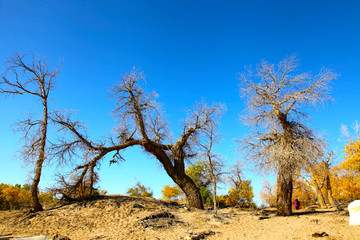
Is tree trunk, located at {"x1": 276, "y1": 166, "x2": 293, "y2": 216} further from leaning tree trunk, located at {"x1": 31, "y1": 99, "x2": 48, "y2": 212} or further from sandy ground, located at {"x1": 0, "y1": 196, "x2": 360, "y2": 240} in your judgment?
leaning tree trunk, located at {"x1": 31, "y1": 99, "x2": 48, "y2": 212}

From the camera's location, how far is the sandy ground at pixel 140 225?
782 centimetres

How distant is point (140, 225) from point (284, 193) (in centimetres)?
793

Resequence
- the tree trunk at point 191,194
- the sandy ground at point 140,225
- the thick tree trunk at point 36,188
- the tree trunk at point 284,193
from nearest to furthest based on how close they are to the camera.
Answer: the sandy ground at point 140,225 → the thick tree trunk at point 36,188 → the tree trunk at point 284,193 → the tree trunk at point 191,194

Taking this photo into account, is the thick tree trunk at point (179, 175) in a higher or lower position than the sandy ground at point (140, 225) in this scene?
higher

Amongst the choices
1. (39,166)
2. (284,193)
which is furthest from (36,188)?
(284,193)

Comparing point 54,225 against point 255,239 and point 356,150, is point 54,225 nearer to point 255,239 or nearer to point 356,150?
point 255,239

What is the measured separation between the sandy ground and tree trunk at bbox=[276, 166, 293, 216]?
1.84m

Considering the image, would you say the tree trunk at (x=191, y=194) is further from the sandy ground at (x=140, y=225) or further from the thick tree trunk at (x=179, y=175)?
the sandy ground at (x=140, y=225)

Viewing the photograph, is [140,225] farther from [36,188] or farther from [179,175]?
[36,188]

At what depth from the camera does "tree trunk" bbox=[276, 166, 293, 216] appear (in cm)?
1195

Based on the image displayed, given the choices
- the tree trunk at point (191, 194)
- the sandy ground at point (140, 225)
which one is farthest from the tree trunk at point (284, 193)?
the tree trunk at point (191, 194)

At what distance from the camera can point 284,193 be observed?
12117 millimetres

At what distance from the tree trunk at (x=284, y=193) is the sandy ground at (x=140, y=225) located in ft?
6.05

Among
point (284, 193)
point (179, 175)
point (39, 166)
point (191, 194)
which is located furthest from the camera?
point (179, 175)
